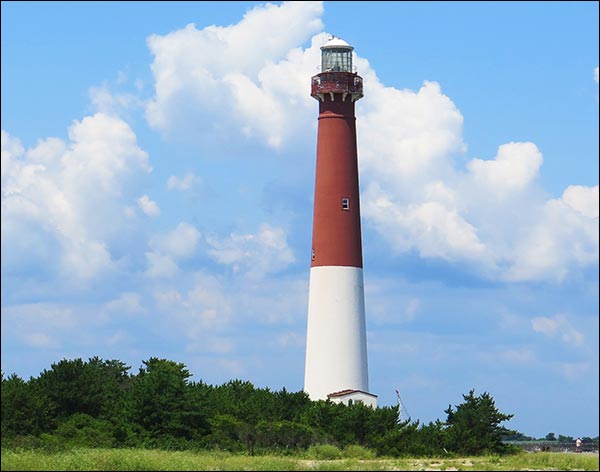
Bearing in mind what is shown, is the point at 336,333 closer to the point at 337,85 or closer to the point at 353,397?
the point at 353,397

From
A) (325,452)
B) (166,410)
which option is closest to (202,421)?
(166,410)

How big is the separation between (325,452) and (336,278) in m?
13.5

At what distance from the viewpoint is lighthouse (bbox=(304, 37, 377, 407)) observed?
55.4 meters

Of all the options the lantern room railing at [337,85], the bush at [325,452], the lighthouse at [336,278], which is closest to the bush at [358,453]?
the bush at [325,452]

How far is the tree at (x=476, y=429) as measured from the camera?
47625 millimetres

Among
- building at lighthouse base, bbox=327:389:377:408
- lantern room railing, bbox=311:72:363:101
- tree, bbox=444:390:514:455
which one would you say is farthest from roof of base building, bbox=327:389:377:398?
lantern room railing, bbox=311:72:363:101

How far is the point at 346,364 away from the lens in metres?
55.4

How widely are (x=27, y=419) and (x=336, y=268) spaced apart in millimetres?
17932

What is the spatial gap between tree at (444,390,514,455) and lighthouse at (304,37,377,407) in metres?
6.46

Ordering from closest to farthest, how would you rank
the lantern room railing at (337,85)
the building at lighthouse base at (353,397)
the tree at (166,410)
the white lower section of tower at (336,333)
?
1. the tree at (166,410)
2. the building at lighthouse base at (353,397)
3. the white lower section of tower at (336,333)
4. the lantern room railing at (337,85)

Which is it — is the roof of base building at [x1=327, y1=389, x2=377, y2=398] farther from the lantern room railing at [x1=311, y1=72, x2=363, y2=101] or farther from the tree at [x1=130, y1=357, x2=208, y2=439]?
the lantern room railing at [x1=311, y1=72, x2=363, y2=101]

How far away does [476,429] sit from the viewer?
48.1 meters

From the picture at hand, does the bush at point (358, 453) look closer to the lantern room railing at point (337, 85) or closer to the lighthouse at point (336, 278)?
the lighthouse at point (336, 278)

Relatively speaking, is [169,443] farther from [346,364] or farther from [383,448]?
[346,364]
